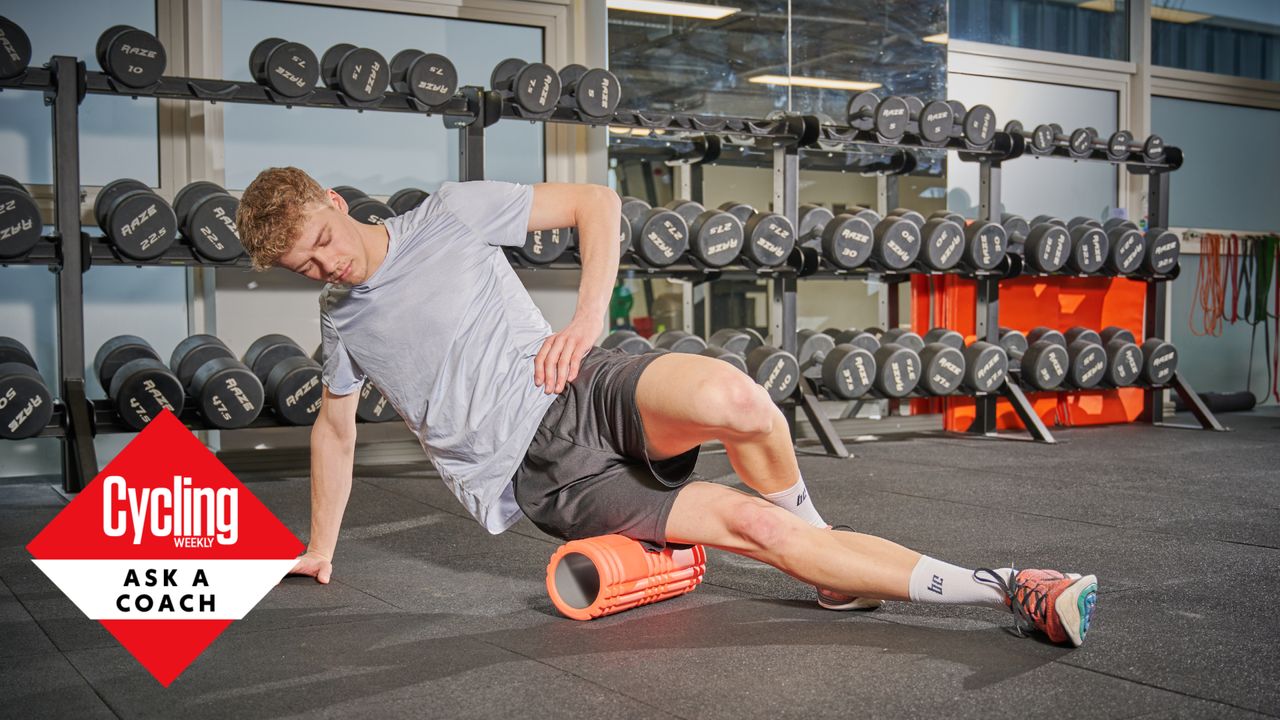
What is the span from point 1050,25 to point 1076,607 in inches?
224

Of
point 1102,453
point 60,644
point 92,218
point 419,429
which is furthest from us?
point 1102,453

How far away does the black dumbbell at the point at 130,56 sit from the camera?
3.88 metres

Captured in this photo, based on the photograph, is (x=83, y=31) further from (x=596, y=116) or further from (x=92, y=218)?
(x=596, y=116)

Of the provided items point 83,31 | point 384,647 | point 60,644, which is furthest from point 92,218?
point 384,647

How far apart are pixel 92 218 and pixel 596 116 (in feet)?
6.77

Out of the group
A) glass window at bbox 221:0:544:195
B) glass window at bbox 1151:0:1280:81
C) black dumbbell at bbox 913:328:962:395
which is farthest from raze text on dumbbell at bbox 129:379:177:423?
glass window at bbox 1151:0:1280:81

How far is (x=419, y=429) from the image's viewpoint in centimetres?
220

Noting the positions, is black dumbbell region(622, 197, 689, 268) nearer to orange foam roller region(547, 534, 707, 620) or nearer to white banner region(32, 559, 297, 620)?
Result: orange foam roller region(547, 534, 707, 620)

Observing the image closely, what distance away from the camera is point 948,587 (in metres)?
1.92

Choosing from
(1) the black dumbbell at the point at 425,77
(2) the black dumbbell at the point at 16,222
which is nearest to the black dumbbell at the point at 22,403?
(2) the black dumbbell at the point at 16,222

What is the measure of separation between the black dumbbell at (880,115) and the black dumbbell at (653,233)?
1.04 metres

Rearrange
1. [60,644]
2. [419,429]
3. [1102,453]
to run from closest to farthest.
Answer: [60,644] < [419,429] < [1102,453]

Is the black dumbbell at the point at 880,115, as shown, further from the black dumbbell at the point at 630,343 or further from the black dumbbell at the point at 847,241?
the black dumbbell at the point at 630,343

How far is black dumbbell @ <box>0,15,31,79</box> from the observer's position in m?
3.71
